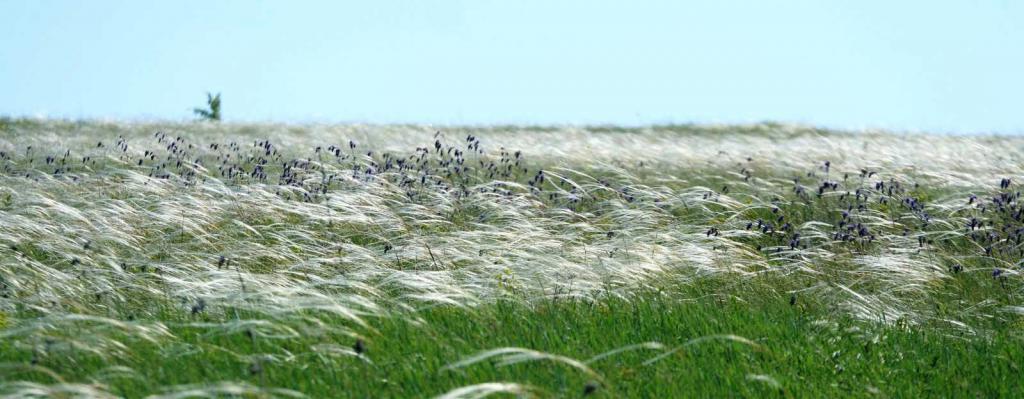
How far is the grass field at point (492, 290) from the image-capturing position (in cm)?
383

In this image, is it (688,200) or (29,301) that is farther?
(688,200)

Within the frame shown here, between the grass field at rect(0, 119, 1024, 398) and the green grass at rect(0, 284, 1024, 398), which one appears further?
the grass field at rect(0, 119, 1024, 398)

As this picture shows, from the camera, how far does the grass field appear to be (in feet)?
12.6

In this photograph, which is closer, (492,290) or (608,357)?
(608,357)

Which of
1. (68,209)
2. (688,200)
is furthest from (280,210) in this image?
(688,200)

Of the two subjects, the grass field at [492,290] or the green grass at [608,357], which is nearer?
the green grass at [608,357]

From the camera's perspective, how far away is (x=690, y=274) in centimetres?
573

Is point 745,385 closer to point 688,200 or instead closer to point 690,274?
point 690,274

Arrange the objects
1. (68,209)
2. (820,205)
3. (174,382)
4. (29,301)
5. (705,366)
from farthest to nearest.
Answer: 1. (820,205)
2. (68,209)
3. (29,301)
4. (705,366)
5. (174,382)

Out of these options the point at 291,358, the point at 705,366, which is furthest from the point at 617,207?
the point at 291,358

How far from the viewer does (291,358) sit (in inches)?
151

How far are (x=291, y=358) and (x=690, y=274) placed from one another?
8.85 ft

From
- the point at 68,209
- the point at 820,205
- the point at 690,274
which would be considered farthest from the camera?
the point at 820,205

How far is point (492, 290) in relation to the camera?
5.05 metres
